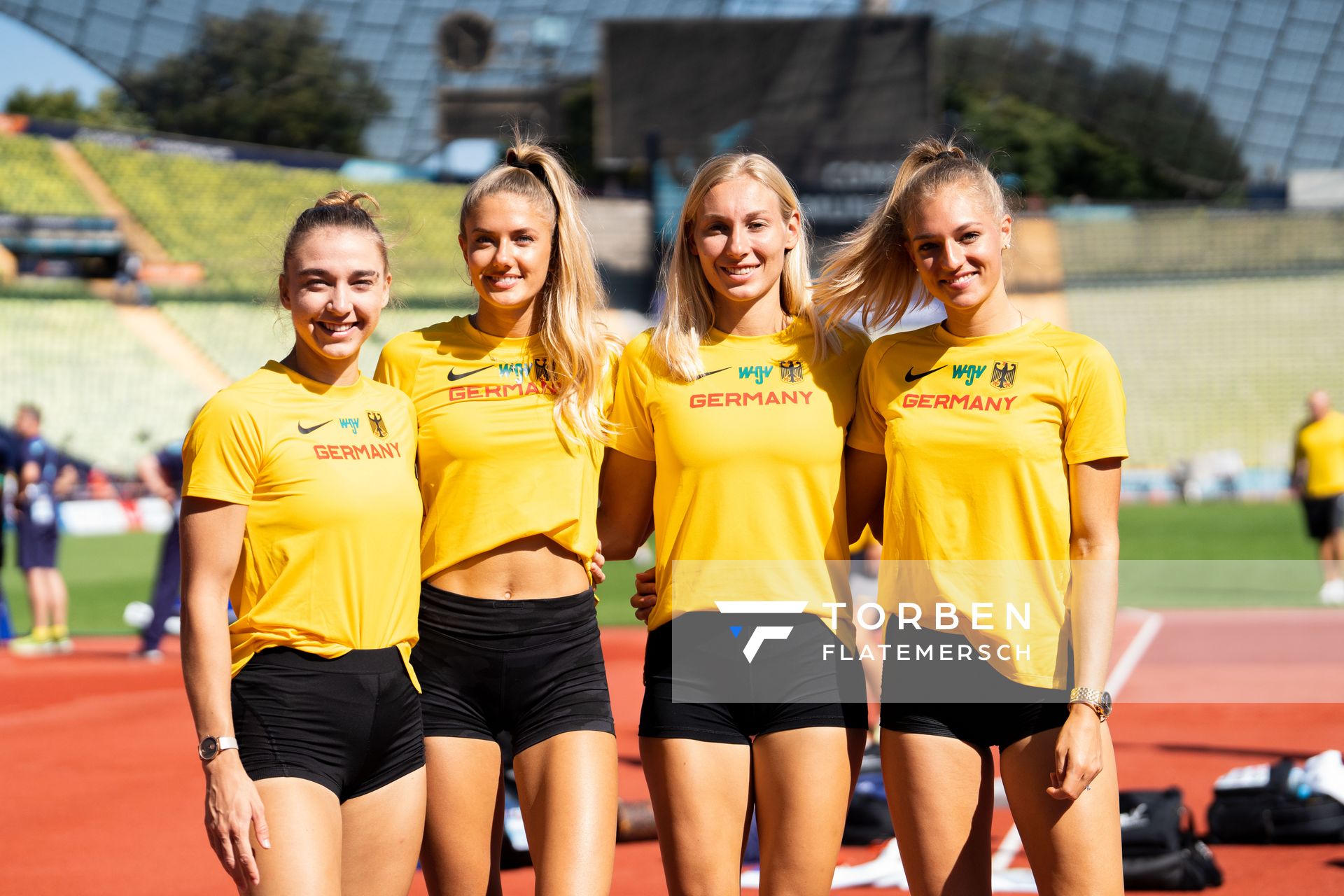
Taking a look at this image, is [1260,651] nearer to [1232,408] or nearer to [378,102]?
[1232,408]

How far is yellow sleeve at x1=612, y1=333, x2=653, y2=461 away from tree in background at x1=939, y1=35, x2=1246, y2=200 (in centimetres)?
6260

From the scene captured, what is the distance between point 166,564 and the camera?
11.9 meters

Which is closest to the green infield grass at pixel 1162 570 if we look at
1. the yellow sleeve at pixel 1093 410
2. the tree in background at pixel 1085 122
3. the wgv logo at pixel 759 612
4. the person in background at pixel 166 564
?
the person in background at pixel 166 564

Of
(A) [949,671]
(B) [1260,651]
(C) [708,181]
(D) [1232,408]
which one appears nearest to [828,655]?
(A) [949,671]

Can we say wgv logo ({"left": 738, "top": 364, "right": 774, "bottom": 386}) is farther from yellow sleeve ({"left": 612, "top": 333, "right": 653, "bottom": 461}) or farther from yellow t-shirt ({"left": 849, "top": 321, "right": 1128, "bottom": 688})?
yellow t-shirt ({"left": 849, "top": 321, "right": 1128, "bottom": 688})

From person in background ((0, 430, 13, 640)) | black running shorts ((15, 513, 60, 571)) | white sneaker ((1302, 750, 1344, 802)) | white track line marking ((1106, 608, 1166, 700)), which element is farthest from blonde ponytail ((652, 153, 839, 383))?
person in background ((0, 430, 13, 640))

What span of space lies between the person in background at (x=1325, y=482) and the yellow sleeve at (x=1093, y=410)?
13565 mm

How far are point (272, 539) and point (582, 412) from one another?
0.93m

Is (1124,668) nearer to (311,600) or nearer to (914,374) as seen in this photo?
(914,374)

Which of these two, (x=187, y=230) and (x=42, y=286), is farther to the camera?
(x=187, y=230)

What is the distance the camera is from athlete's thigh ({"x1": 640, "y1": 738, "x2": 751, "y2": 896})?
3406 millimetres

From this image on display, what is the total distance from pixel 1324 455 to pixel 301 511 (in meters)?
14.8

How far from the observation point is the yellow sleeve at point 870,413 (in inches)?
141

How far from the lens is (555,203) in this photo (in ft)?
12.7
